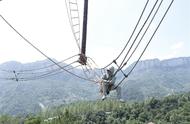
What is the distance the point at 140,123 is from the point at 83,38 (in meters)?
181

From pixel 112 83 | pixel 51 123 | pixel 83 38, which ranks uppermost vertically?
pixel 51 123

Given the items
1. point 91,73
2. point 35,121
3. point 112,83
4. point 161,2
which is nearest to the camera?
point 161,2

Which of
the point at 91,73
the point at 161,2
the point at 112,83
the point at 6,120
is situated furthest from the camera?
the point at 6,120

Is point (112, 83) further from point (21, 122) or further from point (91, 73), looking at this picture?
point (21, 122)

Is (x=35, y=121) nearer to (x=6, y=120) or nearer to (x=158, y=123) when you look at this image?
(x=6, y=120)

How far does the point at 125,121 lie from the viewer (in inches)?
7815

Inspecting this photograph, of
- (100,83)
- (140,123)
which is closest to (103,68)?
(100,83)

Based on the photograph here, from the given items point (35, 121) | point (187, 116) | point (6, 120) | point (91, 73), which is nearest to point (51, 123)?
point (35, 121)

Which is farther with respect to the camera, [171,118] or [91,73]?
[171,118]

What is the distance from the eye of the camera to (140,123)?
189750 millimetres

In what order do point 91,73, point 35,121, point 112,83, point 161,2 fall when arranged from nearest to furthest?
A: point 161,2, point 112,83, point 91,73, point 35,121

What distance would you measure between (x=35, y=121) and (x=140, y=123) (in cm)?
6292

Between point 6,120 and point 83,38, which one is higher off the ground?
point 6,120

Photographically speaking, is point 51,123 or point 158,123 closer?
point 51,123
